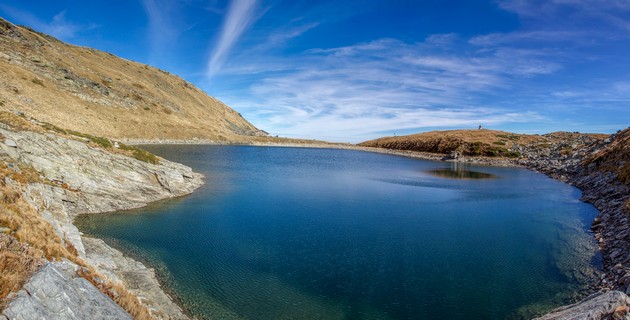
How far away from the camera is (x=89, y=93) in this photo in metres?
106

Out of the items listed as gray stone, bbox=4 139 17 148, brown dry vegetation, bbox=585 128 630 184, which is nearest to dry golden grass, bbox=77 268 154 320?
gray stone, bbox=4 139 17 148

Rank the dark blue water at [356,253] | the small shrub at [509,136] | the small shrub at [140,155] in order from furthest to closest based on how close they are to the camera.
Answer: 1. the small shrub at [509,136]
2. the small shrub at [140,155]
3. the dark blue water at [356,253]

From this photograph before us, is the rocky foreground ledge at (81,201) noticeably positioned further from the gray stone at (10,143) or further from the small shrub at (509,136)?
the small shrub at (509,136)

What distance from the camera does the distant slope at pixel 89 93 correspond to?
254ft

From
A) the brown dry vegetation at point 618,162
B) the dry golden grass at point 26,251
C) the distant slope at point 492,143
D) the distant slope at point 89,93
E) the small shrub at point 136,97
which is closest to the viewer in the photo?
the dry golden grass at point 26,251

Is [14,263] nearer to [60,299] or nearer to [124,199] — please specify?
[60,299]

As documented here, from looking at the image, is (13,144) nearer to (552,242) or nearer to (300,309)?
(300,309)

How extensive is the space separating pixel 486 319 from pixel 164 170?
37.4 m

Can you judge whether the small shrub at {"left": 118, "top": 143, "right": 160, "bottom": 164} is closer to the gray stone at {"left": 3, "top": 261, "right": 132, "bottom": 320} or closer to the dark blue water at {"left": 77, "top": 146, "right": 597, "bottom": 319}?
the dark blue water at {"left": 77, "top": 146, "right": 597, "bottom": 319}

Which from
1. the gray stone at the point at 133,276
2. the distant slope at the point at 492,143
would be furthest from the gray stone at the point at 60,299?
the distant slope at the point at 492,143

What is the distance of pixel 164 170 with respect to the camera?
39.4m

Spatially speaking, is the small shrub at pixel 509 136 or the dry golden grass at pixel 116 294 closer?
the dry golden grass at pixel 116 294

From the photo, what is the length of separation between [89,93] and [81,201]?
327ft

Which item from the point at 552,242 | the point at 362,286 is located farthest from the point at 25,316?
the point at 552,242
